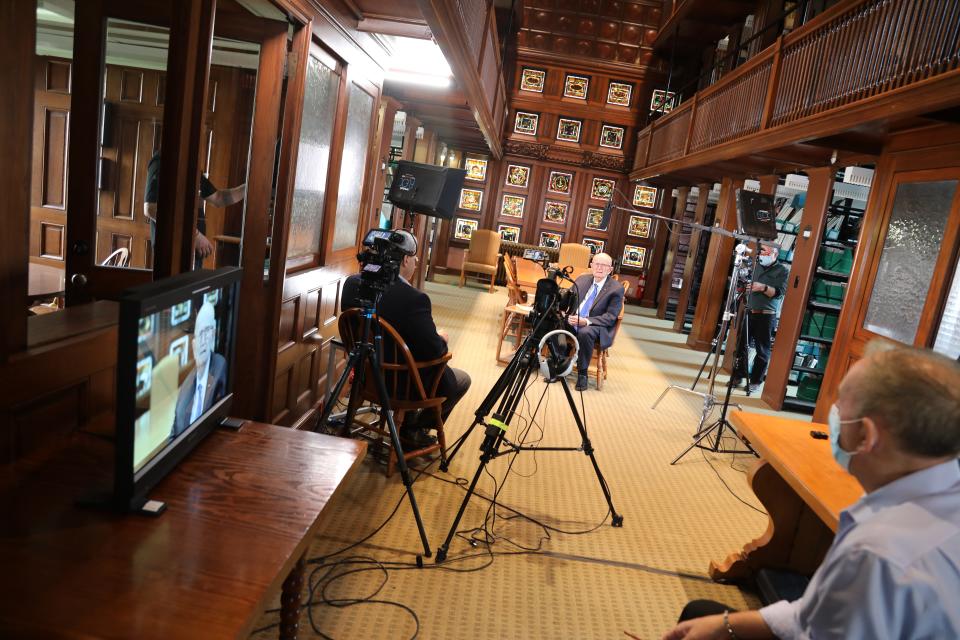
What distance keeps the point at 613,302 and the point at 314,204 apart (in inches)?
125

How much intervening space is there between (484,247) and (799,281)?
6.35 m

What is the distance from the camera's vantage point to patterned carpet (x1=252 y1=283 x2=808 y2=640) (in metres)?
2.28

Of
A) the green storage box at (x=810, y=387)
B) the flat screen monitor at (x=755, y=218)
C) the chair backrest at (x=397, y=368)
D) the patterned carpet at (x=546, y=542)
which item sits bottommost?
the patterned carpet at (x=546, y=542)

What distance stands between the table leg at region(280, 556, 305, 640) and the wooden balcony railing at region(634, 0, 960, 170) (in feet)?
12.1

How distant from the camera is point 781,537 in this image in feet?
8.93

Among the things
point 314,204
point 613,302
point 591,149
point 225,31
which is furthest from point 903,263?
point 591,149

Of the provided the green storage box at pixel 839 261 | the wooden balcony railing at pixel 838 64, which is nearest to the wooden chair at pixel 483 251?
the wooden balcony railing at pixel 838 64

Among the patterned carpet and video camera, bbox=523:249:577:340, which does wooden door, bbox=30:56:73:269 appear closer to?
the patterned carpet

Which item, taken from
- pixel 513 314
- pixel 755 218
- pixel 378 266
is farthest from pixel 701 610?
pixel 513 314

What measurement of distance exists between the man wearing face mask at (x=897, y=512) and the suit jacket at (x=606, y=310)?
14.3 feet

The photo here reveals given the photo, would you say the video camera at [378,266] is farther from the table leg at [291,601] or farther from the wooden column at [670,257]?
the wooden column at [670,257]

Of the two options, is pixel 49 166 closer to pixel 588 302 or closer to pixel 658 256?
pixel 588 302

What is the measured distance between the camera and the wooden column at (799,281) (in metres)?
5.75

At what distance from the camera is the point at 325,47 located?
121 inches
